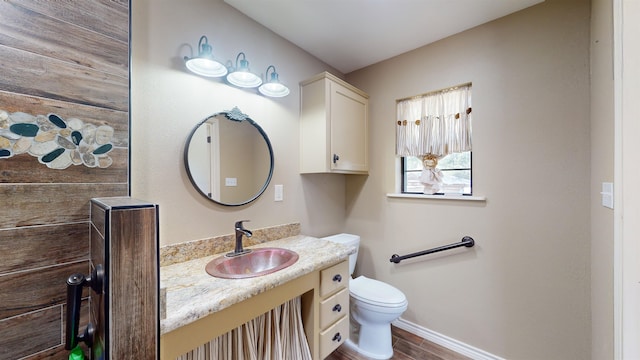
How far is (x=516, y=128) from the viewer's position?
61.0 inches

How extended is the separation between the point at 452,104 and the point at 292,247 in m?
1.66

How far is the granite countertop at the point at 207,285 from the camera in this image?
0.79m

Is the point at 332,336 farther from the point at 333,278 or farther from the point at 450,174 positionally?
the point at 450,174

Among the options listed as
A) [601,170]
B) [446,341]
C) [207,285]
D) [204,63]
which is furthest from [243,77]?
[446,341]

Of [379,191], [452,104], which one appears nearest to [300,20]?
[452,104]

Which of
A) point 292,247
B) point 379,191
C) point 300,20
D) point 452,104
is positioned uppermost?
point 300,20

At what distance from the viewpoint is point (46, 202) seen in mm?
884

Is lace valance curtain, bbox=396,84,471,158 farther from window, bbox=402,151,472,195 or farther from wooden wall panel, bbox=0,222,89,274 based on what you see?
wooden wall panel, bbox=0,222,89,274

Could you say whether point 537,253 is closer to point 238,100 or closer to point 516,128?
point 516,128

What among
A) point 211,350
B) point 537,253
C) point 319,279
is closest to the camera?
point 211,350

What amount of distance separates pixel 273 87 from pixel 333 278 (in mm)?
1354

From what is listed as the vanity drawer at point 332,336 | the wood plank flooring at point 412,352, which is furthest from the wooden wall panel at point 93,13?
the wood plank flooring at point 412,352

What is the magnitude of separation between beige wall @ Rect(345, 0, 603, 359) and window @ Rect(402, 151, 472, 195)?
0.38ft

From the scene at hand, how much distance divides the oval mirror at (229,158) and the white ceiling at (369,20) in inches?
29.3
